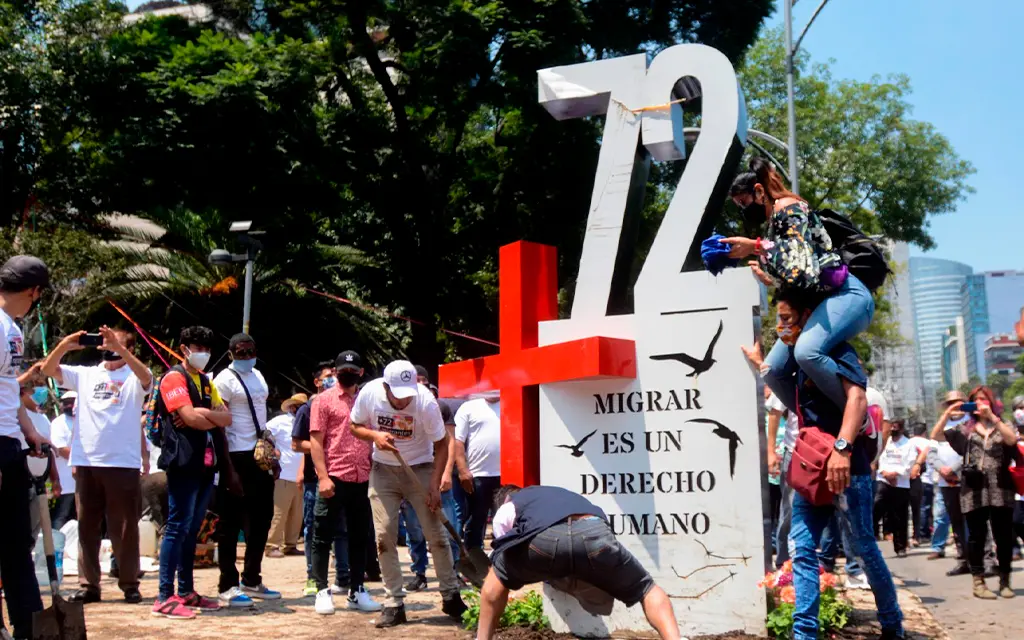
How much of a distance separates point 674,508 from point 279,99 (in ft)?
52.1

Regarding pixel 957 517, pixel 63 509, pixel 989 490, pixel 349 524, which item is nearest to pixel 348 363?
pixel 349 524

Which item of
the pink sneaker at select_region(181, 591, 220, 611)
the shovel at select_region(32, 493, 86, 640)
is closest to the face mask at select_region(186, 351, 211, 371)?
the pink sneaker at select_region(181, 591, 220, 611)

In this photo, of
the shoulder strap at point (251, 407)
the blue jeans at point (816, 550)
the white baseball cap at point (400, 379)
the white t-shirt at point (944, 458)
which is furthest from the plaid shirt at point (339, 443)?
the white t-shirt at point (944, 458)

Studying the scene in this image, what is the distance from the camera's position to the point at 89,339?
646cm

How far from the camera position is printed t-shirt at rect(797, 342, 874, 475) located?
18.0ft

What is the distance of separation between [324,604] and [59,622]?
2.83m

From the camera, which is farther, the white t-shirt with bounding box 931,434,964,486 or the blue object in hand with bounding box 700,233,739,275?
the white t-shirt with bounding box 931,434,964,486

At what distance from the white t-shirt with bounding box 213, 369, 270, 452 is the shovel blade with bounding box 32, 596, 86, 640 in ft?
9.35

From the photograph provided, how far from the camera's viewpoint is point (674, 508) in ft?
21.7

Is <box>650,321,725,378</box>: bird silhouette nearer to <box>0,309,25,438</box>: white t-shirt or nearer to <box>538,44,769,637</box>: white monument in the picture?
<box>538,44,769,637</box>: white monument

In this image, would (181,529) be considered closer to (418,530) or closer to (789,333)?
(418,530)

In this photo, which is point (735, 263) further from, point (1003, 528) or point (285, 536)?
point (285, 536)

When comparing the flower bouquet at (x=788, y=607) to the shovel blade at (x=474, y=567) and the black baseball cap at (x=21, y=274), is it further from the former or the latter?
the black baseball cap at (x=21, y=274)

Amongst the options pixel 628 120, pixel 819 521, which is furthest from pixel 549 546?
pixel 628 120
